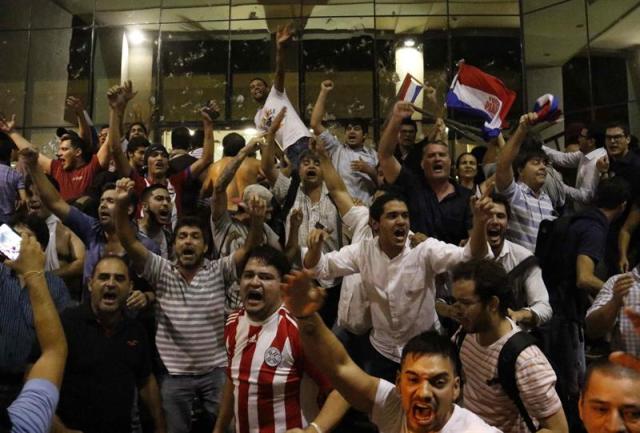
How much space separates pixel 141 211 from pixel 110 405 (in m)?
2.45

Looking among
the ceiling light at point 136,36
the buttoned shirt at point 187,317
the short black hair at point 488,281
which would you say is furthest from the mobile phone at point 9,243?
the ceiling light at point 136,36

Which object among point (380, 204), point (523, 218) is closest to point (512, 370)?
point (380, 204)

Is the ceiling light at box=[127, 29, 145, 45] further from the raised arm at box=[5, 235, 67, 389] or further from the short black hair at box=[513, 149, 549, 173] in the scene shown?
the raised arm at box=[5, 235, 67, 389]

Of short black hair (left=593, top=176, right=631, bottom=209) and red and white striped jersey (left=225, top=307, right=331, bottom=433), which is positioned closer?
red and white striped jersey (left=225, top=307, right=331, bottom=433)

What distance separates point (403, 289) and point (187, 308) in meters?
1.46

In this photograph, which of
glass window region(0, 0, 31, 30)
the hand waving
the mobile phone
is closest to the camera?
the hand waving

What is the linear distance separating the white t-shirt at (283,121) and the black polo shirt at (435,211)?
6.14 feet

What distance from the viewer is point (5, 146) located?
23.4 ft

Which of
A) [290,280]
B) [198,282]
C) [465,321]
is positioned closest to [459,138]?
[198,282]

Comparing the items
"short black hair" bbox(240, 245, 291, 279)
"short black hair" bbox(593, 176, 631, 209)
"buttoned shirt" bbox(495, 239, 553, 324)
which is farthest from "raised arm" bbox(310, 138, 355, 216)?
"short black hair" bbox(593, 176, 631, 209)

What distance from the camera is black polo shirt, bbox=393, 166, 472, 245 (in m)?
5.46

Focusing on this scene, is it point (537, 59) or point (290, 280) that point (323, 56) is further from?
point (290, 280)

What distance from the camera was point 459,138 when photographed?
13.7m

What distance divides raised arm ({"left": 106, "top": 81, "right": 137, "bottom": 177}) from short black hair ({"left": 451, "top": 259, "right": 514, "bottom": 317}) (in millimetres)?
3979
